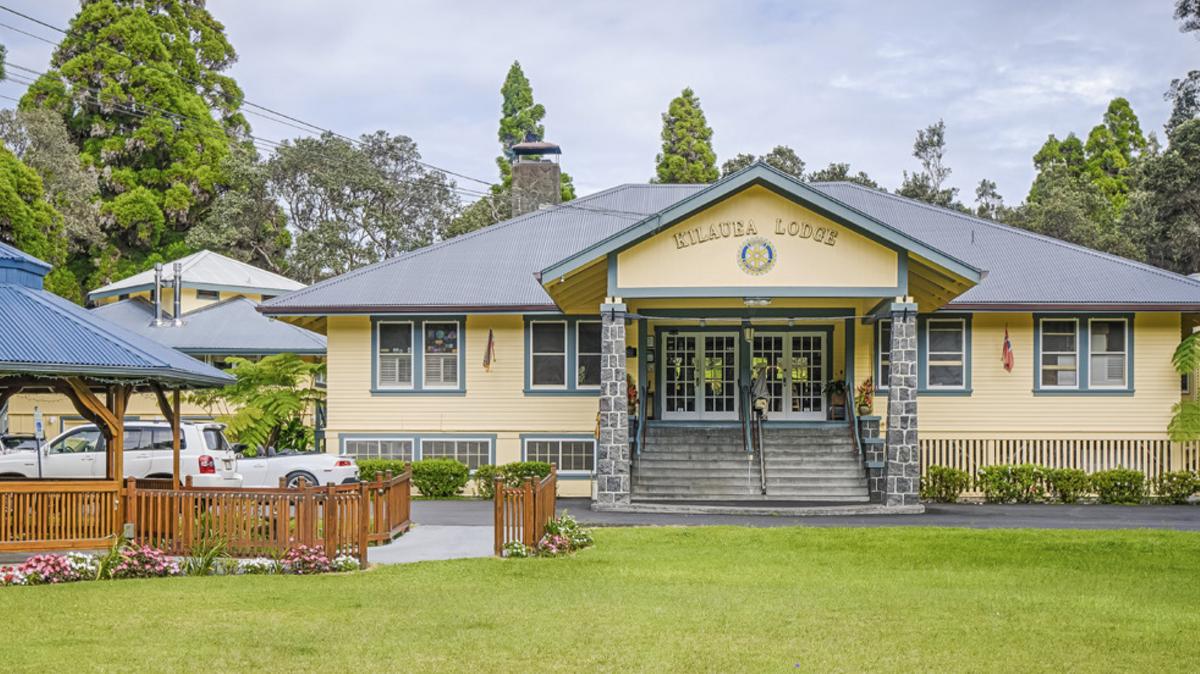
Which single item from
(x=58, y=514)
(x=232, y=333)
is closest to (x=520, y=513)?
(x=58, y=514)

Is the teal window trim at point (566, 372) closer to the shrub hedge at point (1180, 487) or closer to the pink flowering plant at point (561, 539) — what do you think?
the pink flowering plant at point (561, 539)

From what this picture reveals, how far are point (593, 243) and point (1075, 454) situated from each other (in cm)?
1106

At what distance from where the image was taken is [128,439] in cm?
Result: 2292

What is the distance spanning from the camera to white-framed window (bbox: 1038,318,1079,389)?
27.3 meters

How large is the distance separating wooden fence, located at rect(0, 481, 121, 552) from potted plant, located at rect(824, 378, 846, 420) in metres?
15.7

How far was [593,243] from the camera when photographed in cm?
2562

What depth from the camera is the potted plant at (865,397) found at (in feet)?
85.7

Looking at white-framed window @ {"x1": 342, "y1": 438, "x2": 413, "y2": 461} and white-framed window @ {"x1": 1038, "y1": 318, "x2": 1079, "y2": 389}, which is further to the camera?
white-framed window @ {"x1": 342, "y1": 438, "x2": 413, "y2": 461}

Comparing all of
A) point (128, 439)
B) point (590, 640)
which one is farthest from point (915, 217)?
point (590, 640)

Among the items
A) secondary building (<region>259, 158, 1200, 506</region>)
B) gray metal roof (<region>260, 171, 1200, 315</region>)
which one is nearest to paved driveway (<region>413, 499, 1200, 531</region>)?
secondary building (<region>259, 158, 1200, 506</region>)

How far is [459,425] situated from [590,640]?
685 inches

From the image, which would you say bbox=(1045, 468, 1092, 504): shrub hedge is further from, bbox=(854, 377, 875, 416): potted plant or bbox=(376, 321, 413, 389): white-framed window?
bbox=(376, 321, 413, 389): white-framed window

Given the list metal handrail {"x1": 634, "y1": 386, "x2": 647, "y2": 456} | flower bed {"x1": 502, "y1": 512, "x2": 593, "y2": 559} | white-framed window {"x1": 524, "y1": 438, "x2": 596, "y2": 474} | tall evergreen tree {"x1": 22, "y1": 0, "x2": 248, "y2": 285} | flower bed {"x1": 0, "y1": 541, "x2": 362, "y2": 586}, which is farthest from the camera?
tall evergreen tree {"x1": 22, "y1": 0, "x2": 248, "y2": 285}

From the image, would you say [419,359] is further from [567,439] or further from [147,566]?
[147,566]
